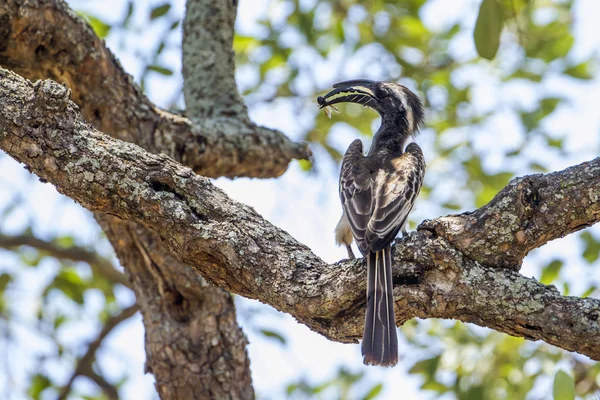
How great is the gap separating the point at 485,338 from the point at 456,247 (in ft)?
9.01

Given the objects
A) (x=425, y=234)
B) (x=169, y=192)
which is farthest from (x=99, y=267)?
(x=425, y=234)

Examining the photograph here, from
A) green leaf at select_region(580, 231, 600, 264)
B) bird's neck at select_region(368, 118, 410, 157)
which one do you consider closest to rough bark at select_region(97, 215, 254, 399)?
bird's neck at select_region(368, 118, 410, 157)

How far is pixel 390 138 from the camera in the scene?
15.0 ft

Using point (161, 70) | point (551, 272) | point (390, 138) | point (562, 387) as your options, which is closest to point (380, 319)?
point (562, 387)

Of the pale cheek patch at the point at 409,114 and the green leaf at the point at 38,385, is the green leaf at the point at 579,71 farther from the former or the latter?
the green leaf at the point at 38,385

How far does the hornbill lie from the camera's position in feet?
8.46

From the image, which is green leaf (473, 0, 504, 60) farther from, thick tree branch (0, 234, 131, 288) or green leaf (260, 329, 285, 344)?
thick tree branch (0, 234, 131, 288)

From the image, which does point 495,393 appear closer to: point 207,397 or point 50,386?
point 207,397

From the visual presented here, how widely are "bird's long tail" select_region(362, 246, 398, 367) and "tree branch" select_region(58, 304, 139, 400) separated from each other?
2727 mm

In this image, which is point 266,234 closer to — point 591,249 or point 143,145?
point 143,145

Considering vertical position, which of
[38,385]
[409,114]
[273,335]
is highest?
[409,114]

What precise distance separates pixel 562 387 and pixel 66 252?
3.49 metres

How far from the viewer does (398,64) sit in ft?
18.3

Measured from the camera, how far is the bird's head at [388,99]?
15.5ft
